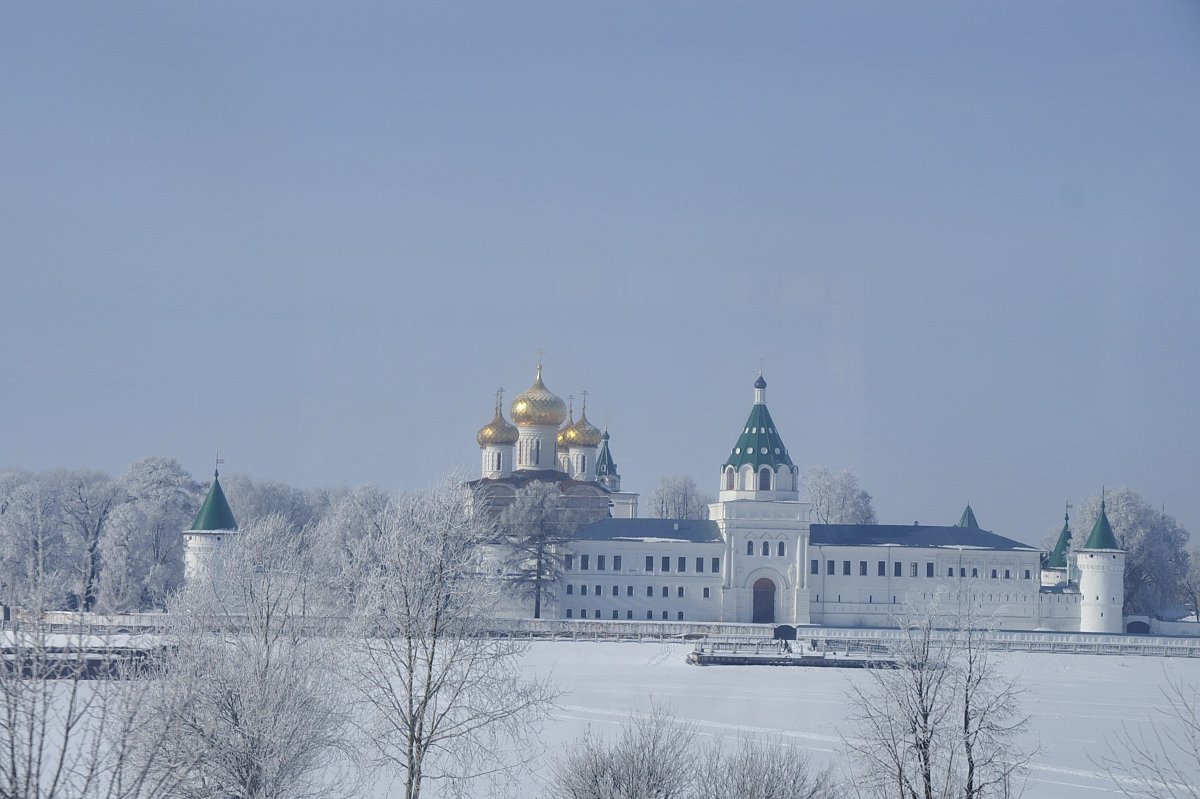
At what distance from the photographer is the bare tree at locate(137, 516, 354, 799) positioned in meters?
17.2

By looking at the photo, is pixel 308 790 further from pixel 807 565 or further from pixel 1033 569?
pixel 1033 569

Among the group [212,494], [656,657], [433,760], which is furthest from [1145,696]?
[212,494]

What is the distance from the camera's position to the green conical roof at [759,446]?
60.8 m

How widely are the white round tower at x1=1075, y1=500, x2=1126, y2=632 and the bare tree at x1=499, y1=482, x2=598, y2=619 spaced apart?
1967cm

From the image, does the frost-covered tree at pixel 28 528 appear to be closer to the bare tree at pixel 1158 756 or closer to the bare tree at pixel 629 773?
the bare tree at pixel 1158 756

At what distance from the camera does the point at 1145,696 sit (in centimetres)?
3628

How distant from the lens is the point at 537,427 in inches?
2744

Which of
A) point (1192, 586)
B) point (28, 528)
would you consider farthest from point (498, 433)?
point (1192, 586)

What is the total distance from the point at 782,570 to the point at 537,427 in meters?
14.8

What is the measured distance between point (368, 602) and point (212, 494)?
3733 cm

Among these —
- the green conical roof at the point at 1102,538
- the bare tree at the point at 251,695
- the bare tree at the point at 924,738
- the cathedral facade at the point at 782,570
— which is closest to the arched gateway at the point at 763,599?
the cathedral facade at the point at 782,570

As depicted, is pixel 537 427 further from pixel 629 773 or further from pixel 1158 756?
pixel 629 773

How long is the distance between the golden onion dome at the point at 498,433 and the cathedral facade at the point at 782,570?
7.91 meters

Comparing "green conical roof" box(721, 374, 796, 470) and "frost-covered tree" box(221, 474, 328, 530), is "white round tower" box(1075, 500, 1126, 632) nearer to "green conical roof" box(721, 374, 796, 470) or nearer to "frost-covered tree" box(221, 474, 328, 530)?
"green conical roof" box(721, 374, 796, 470)
